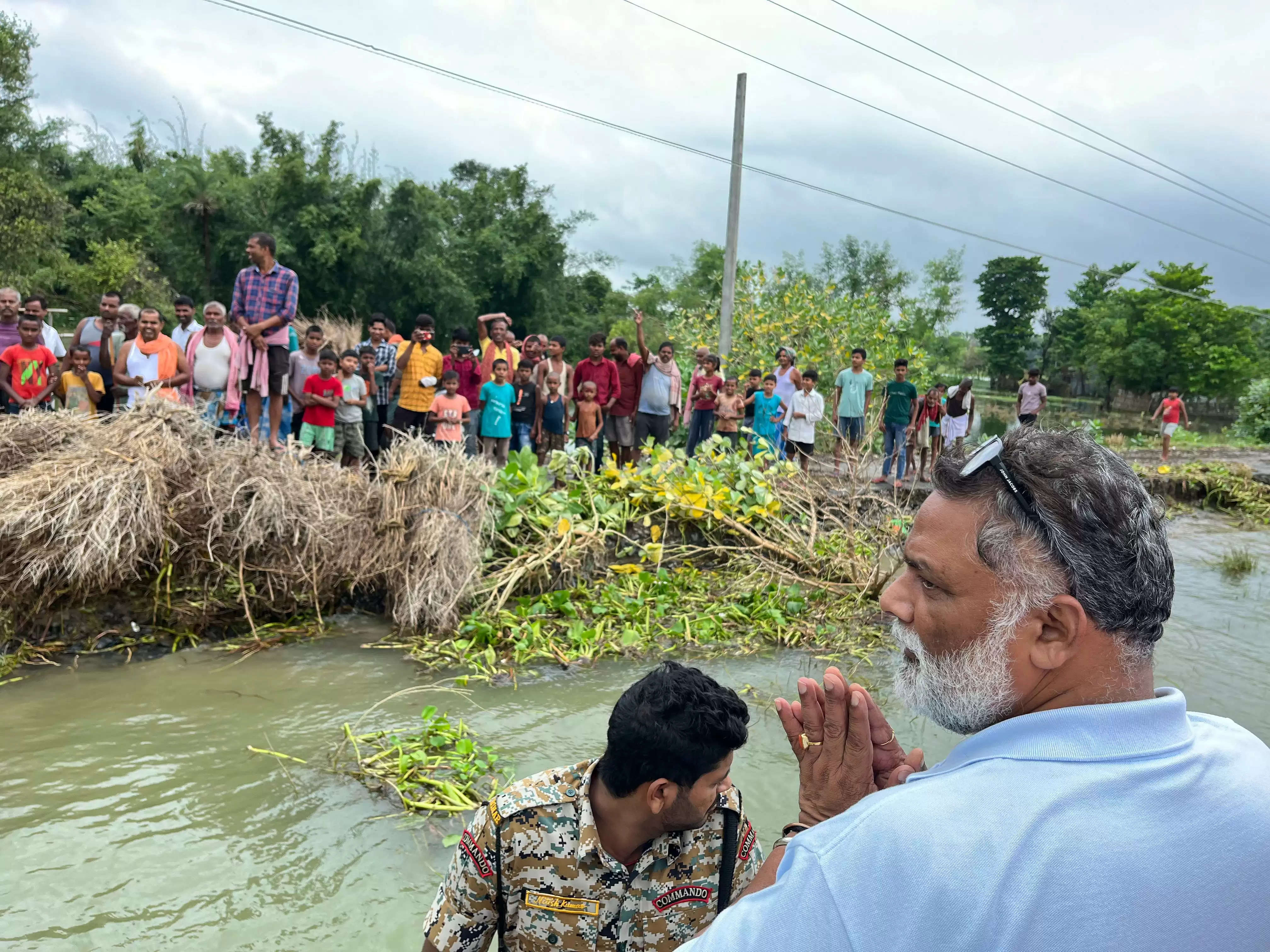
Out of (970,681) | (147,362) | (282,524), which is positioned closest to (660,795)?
(970,681)

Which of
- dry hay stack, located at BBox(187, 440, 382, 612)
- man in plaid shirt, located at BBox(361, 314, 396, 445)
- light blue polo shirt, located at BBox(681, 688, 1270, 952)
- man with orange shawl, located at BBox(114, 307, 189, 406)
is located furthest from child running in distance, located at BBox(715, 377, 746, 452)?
light blue polo shirt, located at BBox(681, 688, 1270, 952)

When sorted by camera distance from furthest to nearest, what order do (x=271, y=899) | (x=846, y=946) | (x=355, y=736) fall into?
(x=355, y=736) < (x=271, y=899) < (x=846, y=946)

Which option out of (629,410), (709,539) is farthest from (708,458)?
(629,410)

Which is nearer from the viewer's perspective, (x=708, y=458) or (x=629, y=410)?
(x=708, y=458)

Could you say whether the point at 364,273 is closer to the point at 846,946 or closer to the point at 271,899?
the point at 271,899

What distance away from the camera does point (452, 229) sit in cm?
2812

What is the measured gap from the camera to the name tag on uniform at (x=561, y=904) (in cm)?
218

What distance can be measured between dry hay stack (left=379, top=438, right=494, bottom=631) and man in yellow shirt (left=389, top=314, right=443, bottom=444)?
2.47m

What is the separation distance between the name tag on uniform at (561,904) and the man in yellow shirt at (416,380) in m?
8.26

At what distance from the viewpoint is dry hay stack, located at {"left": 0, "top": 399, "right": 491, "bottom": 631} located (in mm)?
6238

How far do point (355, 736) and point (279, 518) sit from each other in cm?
242

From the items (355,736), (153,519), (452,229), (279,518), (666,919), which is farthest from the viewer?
(452,229)

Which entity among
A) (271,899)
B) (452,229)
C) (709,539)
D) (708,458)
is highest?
(452,229)

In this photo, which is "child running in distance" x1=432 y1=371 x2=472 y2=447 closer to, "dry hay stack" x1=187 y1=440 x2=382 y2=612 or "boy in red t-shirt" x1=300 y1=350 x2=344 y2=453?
"boy in red t-shirt" x1=300 y1=350 x2=344 y2=453
